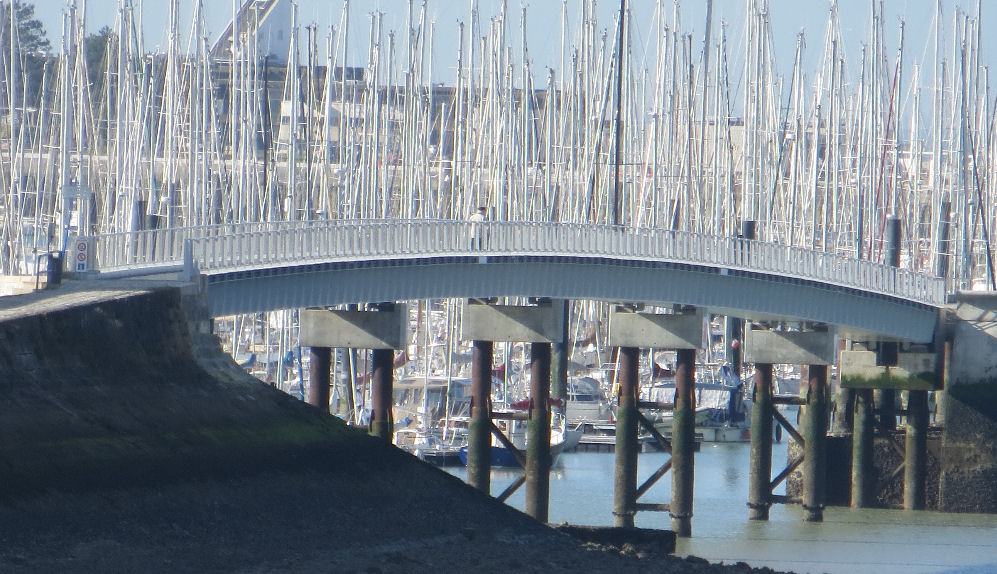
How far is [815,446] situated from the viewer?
155ft

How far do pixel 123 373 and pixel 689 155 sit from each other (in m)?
37.6

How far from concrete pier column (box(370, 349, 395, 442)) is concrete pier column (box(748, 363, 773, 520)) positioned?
12.3m

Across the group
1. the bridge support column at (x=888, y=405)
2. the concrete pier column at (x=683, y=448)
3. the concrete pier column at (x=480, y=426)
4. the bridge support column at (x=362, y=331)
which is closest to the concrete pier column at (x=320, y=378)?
the bridge support column at (x=362, y=331)

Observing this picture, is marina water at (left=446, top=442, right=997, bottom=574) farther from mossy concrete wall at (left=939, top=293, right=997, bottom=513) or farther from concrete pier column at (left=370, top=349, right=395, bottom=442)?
concrete pier column at (left=370, top=349, right=395, bottom=442)

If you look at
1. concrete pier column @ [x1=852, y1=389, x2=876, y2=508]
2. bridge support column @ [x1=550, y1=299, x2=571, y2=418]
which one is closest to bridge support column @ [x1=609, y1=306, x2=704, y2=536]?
concrete pier column @ [x1=852, y1=389, x2=876, y2=508]

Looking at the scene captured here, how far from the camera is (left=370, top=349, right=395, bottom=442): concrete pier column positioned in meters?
38.8

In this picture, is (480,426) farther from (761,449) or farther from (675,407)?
(761,449)

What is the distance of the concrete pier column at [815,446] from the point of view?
154ft

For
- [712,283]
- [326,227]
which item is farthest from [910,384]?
[326,227]

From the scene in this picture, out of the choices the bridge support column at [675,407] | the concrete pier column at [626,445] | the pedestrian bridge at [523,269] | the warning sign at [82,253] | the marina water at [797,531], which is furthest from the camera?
the bridge support column at [675,407]

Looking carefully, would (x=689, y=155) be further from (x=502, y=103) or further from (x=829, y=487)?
(x=829, y=487)

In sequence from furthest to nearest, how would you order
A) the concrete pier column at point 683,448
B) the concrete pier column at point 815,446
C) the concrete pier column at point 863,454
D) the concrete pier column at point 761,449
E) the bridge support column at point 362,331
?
the concrete pier column at point 863,454 → the concrete pier column at point 815,446 → the concrete pier column at point 761,449 → the concrete pier column at point 683,448 → the bridge support column at point 362,331

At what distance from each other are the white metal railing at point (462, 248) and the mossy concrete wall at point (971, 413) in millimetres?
1246

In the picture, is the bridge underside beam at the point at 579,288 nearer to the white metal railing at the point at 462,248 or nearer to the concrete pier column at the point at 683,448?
the white metal railing at the point at 462,248
